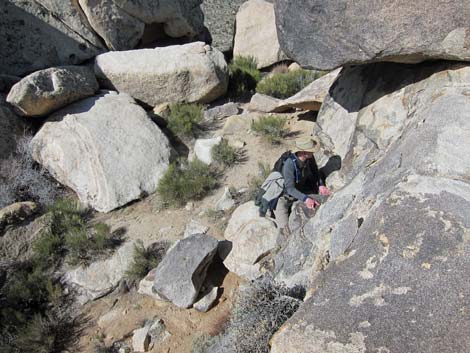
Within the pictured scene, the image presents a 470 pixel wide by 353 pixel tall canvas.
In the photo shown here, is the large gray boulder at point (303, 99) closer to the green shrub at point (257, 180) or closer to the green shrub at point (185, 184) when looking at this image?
the green shrub at point (257, 180)

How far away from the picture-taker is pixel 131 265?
5.30 metres

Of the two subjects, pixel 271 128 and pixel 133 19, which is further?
pixel 133 19

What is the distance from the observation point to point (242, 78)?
29.2 feet

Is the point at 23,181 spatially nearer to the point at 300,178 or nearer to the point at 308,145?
the point at 300,178

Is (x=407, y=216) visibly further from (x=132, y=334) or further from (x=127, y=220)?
(x=127, y=220)

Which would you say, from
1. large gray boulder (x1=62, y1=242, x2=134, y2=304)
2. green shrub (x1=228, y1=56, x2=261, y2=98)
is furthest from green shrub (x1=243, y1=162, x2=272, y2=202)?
green shrub (x1=228, y1=56, x2=261, y2=98)

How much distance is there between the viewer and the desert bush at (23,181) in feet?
20.6

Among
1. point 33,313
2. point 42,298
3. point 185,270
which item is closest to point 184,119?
point 185,270

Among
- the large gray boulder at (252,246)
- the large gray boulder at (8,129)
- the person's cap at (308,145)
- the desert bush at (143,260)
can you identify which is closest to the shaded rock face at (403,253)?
the large gray boulder at (252,246)

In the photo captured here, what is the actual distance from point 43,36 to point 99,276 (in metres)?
5.29

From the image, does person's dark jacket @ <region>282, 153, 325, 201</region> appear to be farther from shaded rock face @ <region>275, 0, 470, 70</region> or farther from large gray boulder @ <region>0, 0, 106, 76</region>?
large gray boulder @ <region>0, 0, 106, 76</region>

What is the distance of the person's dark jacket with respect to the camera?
5009 millimetres

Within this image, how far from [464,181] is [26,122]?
6845 millimetres

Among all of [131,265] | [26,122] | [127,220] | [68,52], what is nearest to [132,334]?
[131,265]
